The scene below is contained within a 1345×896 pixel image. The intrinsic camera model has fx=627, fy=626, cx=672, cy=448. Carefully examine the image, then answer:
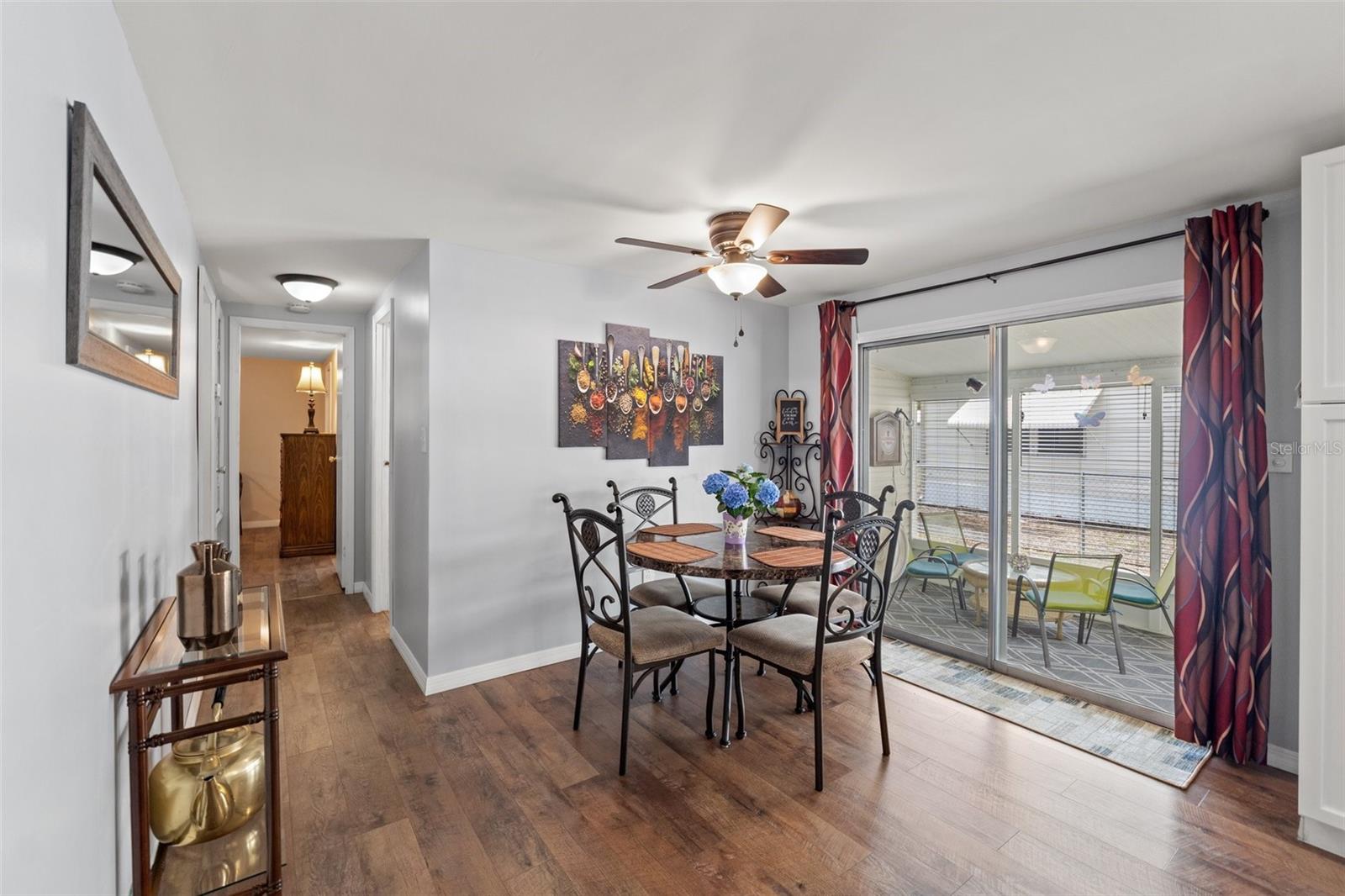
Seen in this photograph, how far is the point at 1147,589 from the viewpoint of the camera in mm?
3135

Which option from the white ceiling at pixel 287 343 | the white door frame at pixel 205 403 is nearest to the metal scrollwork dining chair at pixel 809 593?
the white door frame at pixel 205 403

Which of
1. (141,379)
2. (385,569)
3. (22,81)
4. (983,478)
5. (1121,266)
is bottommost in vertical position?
(385,569)

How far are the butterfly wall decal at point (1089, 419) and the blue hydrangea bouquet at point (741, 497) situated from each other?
5.62ft

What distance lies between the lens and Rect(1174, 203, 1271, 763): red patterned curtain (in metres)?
2.59

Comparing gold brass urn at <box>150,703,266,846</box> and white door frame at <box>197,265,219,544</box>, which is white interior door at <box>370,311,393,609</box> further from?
gold brass urn at <box>150,703,266,846</box>

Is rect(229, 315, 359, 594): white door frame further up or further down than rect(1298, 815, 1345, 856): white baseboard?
further up

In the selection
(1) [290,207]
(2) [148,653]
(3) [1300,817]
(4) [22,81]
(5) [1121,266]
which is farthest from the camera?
(5) [1121,266]

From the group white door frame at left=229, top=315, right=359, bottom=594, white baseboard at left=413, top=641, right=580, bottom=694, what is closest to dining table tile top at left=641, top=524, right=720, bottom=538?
white baseboard at left=413, top=641, right=580, bottom=694

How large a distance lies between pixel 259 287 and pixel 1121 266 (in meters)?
5.18

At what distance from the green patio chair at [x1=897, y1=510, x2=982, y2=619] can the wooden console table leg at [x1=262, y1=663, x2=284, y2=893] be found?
3572 mm

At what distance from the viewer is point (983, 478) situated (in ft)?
12.2

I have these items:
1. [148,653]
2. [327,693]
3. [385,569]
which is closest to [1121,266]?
[148,653]

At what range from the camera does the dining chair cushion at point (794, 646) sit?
2.53m

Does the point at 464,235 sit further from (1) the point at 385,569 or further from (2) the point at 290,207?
(1) the point at 385,569
